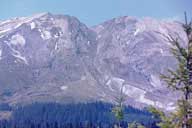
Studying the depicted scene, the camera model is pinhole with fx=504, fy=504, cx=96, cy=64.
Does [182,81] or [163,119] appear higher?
[182,81]

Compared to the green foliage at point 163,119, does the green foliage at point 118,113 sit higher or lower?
lower

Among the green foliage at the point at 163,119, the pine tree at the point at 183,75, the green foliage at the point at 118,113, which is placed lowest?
the green foliage at the point at 118,113

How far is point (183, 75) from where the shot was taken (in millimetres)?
24688

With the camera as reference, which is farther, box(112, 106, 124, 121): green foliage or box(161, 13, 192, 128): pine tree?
box(112, 106, 124, 121): green foliage

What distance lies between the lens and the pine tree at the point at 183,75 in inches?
946

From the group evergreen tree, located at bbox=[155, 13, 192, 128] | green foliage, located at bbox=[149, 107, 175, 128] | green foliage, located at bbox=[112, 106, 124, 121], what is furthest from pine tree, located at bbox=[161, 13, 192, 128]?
green foliage, located at bbox=[112, 106, 124, 121]

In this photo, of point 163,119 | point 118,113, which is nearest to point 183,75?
point 163,119

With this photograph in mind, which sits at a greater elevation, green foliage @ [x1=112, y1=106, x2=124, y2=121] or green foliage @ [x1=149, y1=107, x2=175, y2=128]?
green foliage @ [x1=149, y1=107, x2=175, y2=128]

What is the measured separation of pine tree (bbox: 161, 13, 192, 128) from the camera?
24.0 m

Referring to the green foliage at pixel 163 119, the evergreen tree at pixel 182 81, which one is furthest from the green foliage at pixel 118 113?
the green foliage at pixel 163 119

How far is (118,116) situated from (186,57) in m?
41.6

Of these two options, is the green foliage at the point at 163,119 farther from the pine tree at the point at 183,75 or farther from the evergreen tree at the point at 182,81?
the pine tree at the point at 183,75

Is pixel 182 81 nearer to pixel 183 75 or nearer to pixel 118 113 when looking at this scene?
pixel 183 75

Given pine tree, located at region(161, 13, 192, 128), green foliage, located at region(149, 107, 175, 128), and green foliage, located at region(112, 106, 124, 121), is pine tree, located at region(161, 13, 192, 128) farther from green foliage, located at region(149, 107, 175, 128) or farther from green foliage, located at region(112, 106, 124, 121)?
green foliage, located at region(112, 106, 124, 121)
